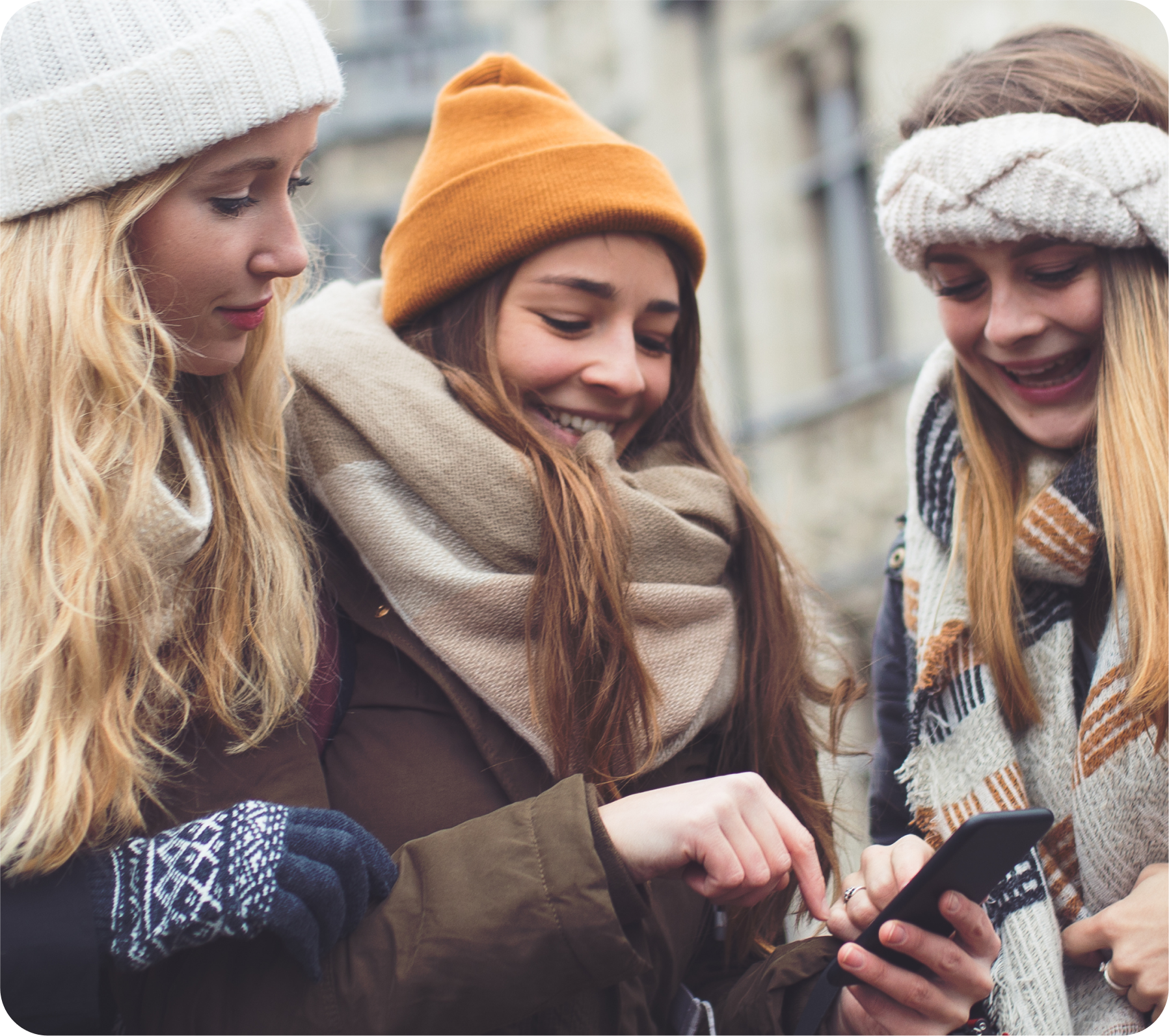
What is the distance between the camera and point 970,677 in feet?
7.36

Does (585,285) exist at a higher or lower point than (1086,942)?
higher

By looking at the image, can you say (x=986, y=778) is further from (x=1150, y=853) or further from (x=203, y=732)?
(x=203, y=732)

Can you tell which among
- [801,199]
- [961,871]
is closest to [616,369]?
[961,871]

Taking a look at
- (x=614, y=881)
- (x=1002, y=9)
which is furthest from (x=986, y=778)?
(x=1002, y=9)

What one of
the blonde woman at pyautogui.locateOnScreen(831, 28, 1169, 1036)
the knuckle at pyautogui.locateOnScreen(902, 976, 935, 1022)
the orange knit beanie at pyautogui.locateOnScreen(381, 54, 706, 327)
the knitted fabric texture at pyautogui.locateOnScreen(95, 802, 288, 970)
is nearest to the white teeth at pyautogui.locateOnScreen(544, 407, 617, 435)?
the orange knit beanie at pyautogui.locateOnScreen(381, 54, 706, 327)

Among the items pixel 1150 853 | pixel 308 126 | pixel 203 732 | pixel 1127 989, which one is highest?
pixel 308 126

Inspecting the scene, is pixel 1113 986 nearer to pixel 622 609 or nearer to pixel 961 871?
pixel 961 871

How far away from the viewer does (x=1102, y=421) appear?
210 cm

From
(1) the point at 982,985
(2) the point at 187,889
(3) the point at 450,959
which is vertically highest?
(2) the point at 187,889

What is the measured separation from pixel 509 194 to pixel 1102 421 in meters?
1.08

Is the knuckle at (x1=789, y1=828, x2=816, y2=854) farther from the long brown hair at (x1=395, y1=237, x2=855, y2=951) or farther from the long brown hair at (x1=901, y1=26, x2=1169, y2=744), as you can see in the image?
the long brown hair at (x1=901, y1=26, x2=1169, y2=744)

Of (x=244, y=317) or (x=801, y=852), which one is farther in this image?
(x=244, y=317)

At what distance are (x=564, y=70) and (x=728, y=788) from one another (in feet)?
37.9

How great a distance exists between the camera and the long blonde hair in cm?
156
